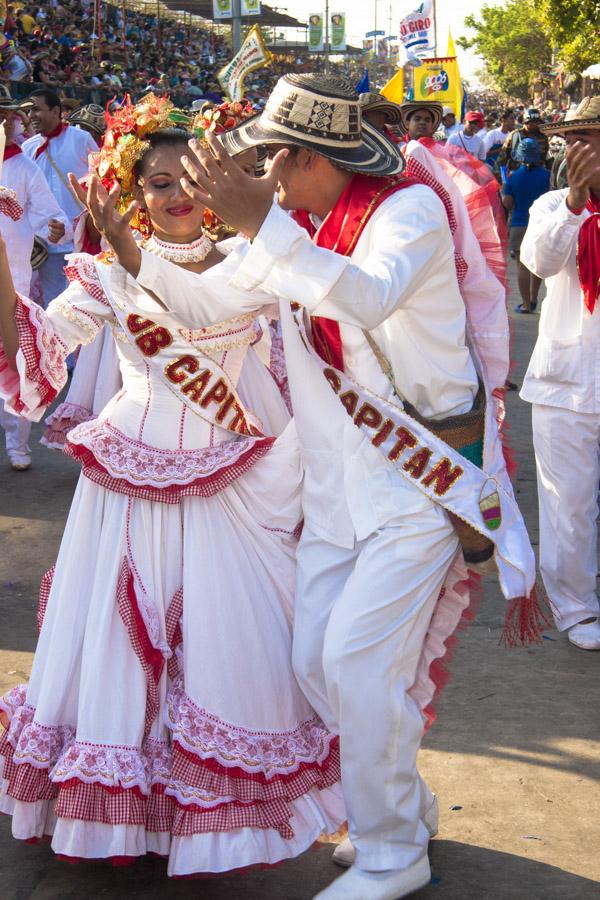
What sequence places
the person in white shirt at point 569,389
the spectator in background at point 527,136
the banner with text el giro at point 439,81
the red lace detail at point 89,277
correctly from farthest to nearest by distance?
the banner with text el giro at point 439,81 → the spectator in background at point 527,136 → the person in white shirt at point 569,389 → the red lace detail at point 89,277

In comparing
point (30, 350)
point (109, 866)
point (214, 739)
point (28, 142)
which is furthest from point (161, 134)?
point (28, 142)

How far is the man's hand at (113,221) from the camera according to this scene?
2807 millimetres

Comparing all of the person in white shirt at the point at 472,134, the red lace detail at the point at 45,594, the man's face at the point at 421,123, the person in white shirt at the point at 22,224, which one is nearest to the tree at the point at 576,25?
the person in white shirt at the point at 472,134

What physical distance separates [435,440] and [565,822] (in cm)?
136

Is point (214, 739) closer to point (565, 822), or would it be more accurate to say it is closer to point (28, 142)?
point (565, 822)

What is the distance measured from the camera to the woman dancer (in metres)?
3.10

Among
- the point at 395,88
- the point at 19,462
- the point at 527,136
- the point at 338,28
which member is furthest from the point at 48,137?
the point at 338,28

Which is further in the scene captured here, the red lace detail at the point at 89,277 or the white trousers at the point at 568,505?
the white trousers at the point at 568,505

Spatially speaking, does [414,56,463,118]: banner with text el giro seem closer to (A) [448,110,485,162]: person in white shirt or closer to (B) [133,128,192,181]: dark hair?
(A) [448,110,485,162]: person in white shirt

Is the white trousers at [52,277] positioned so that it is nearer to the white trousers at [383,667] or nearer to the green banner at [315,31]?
the white trousers at [383,667]

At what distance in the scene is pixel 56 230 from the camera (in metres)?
8.09

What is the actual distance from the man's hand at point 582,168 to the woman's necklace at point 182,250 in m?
1.53

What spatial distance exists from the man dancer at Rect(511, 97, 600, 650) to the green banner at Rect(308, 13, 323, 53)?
182 feet

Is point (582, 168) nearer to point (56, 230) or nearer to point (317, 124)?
point (317, 124)
